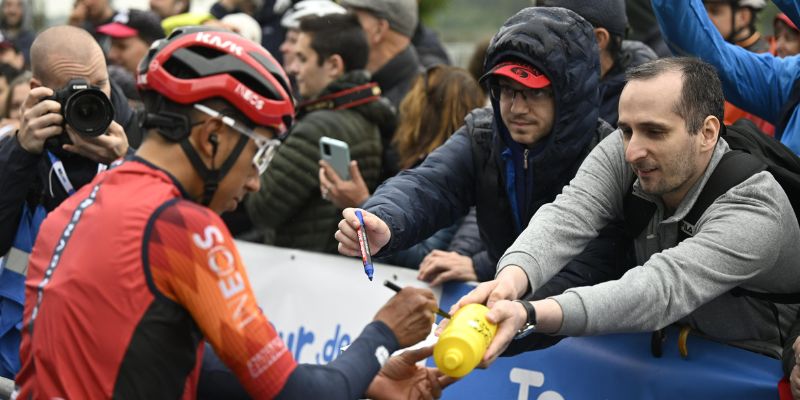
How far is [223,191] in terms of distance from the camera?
337 centimetres

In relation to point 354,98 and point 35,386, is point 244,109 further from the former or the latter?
Result: point 354,98

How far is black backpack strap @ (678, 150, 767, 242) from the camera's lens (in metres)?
4.05

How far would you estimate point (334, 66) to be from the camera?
289 inches

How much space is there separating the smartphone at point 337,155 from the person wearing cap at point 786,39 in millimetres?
2541

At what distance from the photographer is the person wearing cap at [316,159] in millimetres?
6746

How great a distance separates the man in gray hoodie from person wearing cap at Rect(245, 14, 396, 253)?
2527mm

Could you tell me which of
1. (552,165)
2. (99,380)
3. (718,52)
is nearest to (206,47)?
(99,380)

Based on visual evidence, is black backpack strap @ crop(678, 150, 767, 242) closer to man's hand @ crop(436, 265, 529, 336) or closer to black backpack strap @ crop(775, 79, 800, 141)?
man's hand @ crop(436, 265, 529, 336)

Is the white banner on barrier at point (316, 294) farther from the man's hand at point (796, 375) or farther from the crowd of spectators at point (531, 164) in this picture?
the man's hand at point (796, 375)

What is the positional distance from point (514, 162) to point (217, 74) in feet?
6.27

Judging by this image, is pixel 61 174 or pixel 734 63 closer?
pixel 61 174

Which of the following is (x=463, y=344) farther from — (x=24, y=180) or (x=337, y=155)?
(x=337, y=155)

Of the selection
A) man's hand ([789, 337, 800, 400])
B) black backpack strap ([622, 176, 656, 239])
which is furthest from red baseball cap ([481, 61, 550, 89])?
man's hand ([789, 337, 800, 400])

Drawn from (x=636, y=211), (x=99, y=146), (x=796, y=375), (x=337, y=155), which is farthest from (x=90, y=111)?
(x=796, y=375)
